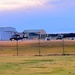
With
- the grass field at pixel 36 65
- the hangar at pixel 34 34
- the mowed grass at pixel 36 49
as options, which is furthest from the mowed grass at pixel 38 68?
the hangar at pixel 34 34

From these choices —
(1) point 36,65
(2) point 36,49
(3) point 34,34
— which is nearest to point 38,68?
(1) point 36,65

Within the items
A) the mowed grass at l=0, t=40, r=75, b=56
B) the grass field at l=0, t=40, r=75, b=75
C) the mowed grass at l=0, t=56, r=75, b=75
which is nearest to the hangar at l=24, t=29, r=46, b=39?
the mowed grass at l=0, t=40, r=75, b=56

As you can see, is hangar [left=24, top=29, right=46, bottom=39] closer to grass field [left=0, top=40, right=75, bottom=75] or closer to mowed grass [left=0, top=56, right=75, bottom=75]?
grass field [left=0, top=40, right=75, bottom=75]

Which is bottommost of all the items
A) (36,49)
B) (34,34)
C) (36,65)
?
(36,65)

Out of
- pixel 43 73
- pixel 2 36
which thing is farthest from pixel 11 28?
pixel 43 73

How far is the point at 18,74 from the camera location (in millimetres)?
17219

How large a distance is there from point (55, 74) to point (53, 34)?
14602 cm

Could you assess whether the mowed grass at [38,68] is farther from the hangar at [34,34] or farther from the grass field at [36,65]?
the hangar at [34,34]

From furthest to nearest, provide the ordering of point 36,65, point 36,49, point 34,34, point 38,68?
point 34,34 < point 36,49 < point 36,65 < point 38,68

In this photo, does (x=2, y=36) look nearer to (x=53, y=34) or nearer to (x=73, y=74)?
(x=53, y=34)

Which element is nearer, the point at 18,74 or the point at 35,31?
the point at 18,74

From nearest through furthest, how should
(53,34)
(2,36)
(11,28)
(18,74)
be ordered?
(18,74), (2,36), (11,28), (53,34)

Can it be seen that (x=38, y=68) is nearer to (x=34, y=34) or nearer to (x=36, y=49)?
(x=36, y=49)

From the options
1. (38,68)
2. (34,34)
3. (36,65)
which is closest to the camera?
(38,68)
